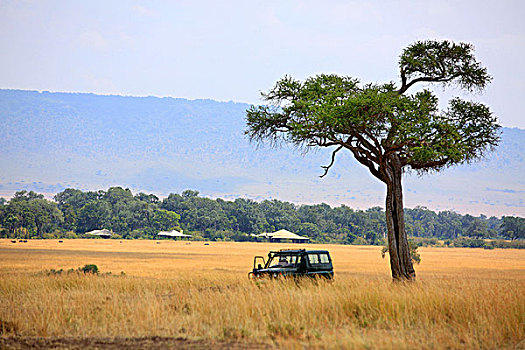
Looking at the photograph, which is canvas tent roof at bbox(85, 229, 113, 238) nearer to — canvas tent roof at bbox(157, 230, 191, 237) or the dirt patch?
canvas tent roof at bbox(157, 230, 191, 237)

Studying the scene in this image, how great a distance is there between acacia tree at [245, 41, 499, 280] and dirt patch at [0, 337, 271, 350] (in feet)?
46.6

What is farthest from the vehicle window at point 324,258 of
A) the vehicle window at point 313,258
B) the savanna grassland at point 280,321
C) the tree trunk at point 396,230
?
the savanna grassland at point 280,321

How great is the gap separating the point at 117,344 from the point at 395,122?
16449mm

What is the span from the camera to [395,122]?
24234 mm

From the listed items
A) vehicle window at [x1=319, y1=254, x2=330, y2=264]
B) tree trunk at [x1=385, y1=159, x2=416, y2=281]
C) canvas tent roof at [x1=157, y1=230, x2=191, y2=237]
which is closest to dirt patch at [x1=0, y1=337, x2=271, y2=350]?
vehicle window at [x1=319, y1=254, x2=330, y2=264]

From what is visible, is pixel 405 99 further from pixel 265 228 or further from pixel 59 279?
pixel 265 228

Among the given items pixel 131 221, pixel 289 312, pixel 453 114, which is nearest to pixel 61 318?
pixel 289 312

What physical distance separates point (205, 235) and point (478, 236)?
8496 cm

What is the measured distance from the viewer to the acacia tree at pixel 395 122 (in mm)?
23953

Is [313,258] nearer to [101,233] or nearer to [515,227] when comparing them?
[101,233]

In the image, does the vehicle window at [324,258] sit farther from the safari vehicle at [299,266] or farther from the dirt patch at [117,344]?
the dirt patch at [117,344]

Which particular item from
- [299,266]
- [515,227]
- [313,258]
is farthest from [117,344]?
[515,227]

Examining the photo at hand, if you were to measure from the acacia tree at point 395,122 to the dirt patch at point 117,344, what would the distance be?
1419 centimetres

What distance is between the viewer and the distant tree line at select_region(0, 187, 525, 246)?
138 meters
